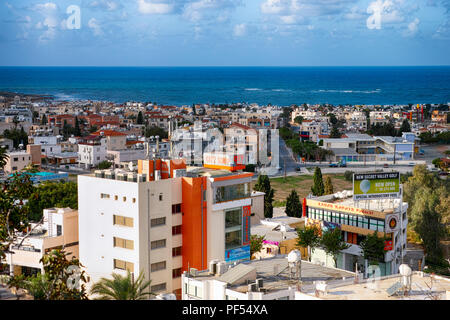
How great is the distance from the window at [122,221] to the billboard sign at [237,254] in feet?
3.61

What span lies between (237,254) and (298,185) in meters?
9.12

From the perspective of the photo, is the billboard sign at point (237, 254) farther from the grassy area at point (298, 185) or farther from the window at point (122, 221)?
the grassy area at point (298, 185)

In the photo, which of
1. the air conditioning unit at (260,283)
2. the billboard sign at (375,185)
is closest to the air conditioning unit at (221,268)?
the air conditioning unit at (260,283)

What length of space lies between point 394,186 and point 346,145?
42.8ft

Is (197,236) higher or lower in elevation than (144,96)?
lower

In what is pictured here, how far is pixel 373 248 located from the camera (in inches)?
273

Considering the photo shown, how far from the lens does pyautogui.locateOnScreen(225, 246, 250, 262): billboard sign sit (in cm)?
606

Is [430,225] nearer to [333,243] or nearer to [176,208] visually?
[333,243]

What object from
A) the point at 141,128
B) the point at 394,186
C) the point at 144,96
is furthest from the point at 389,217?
the point at 144,96

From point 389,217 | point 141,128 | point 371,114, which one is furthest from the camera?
point 371,114

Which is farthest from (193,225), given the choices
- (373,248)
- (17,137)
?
(17,137)

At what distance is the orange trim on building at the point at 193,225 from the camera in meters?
5.77

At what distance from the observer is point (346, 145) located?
20.3 metres

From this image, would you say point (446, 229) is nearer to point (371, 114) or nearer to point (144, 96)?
point (371, 114)
